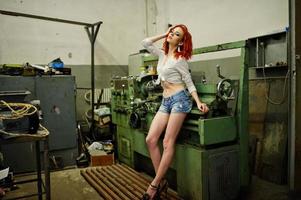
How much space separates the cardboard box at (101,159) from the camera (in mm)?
3727

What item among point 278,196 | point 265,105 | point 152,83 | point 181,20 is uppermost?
point 181,20

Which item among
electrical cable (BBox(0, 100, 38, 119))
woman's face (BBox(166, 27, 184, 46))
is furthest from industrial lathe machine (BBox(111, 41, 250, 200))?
electrical cable (BBox(0, 100, 38, 119))

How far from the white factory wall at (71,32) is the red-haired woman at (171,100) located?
7.41ft

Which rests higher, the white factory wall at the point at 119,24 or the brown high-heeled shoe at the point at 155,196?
the white factory wall at the point at 119,24

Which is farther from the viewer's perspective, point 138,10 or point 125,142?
point 138,10

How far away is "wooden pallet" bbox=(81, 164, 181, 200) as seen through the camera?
105 inches

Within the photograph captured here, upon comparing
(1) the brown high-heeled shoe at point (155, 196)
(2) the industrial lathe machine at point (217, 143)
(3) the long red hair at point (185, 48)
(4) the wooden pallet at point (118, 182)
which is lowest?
(4) the wooden pallet at point (118, 182)

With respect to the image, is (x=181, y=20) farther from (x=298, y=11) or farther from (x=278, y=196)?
(x=278, y=196)

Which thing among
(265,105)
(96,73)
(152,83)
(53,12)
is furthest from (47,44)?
(265,105)

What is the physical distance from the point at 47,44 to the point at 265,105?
10.5ft

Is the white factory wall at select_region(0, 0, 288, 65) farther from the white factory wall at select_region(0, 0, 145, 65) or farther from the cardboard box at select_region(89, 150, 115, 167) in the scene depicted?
the cardboard box at select_region(89, 150, 115, 167)

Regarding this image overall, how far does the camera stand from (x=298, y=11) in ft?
7.94

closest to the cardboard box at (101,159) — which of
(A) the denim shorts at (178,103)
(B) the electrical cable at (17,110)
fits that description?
(A) the denim shorts at (178,103)

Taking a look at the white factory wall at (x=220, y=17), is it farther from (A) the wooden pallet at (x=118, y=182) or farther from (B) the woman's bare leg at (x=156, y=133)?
(A) the wooden pallet at (x=118, y=182)
